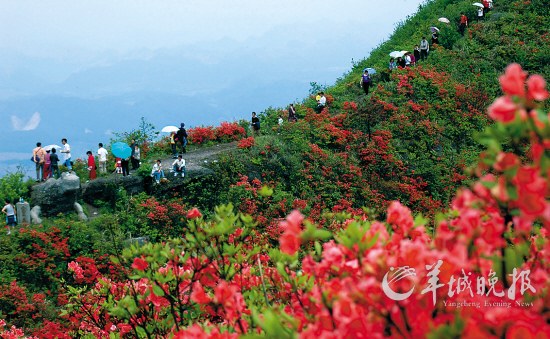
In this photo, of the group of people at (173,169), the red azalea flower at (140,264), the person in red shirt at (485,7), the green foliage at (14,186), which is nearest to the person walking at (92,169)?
the green foliage at (14,186)

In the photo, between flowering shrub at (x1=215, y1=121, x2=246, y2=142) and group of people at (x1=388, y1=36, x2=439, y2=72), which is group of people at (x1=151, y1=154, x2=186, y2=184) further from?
group of people at (x1=388, y1=36, x2=439, y2=72)

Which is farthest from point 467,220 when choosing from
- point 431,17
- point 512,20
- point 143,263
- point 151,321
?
point 431,17

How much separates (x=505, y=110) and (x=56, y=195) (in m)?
14.7

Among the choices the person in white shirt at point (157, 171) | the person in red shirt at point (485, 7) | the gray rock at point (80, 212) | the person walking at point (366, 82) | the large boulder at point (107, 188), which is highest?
the person in red shirt at point (485, 7)

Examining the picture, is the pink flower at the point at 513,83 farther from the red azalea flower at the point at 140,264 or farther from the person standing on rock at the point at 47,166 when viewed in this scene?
the person standing on rock at the point at 47,166

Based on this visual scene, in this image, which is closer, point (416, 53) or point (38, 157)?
point (38, 157)

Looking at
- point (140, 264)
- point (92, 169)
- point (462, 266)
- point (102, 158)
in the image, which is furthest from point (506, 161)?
point (92, 169)

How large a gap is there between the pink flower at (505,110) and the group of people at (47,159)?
1583 centimetres

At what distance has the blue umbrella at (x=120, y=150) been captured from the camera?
16250 mm

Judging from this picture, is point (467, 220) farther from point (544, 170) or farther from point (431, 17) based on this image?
point (431, 17)

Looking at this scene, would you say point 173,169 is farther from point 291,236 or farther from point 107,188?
point 291,236

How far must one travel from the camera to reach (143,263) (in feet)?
16.5

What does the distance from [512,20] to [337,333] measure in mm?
29319

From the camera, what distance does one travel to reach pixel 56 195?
1504cm
